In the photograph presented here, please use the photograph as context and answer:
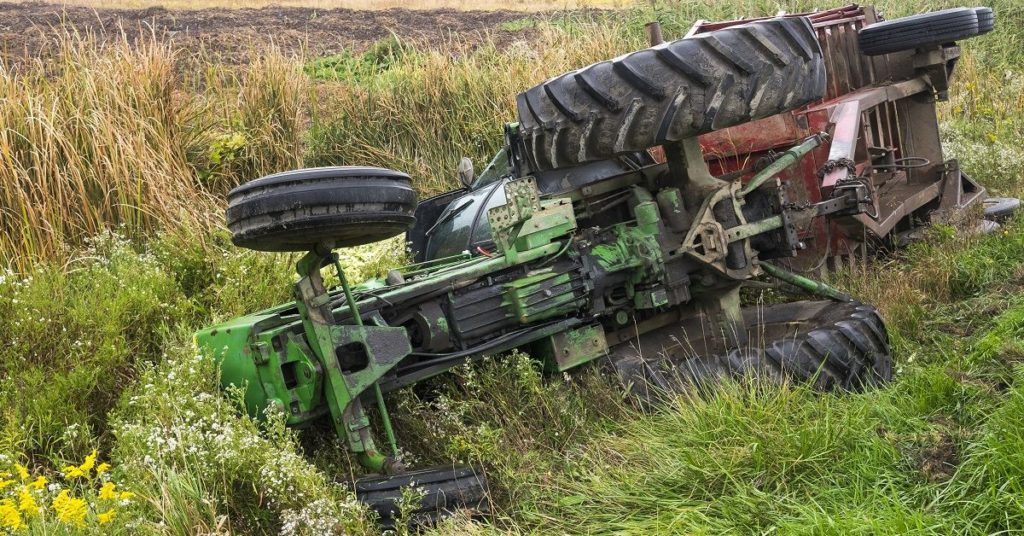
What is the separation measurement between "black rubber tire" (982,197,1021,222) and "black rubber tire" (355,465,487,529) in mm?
4777

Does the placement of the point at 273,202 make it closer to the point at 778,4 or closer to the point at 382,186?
the point at 382,186

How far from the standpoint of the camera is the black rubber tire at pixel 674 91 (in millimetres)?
4227

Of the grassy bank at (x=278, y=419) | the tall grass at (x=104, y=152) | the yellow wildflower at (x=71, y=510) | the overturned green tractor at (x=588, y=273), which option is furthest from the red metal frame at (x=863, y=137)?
the yellow wildflower at (x=71, y=510)

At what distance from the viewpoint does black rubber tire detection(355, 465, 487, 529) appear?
355 centimetres

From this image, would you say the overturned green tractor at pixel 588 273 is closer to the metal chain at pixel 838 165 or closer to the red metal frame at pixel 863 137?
the metal chain at pixel 838 165

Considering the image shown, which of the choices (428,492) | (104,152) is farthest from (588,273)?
(104,152)

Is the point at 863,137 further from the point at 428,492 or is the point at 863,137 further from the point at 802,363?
the point at 428,492

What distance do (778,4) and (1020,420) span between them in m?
12.1

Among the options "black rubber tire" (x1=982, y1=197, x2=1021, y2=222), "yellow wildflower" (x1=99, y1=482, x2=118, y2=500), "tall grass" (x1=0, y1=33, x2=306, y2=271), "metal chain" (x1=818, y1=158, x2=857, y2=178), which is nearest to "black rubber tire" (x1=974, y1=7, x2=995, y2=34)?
"black rubber tire" (x1=982, y1=197, x2=1021, y2=222)

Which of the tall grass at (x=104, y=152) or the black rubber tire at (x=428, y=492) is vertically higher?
the tall grass at (x=104, y=152)

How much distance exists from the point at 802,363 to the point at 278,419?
2.23m

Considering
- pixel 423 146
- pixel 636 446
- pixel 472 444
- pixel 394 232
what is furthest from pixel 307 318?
pixel 423 146

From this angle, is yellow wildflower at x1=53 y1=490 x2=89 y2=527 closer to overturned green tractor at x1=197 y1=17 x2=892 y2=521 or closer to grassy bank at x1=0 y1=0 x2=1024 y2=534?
grassy bank at x1=0 y1=0 x2=1024 y2=534

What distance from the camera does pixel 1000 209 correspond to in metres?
6.98
